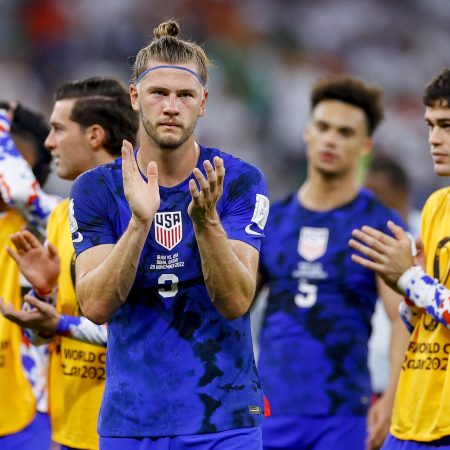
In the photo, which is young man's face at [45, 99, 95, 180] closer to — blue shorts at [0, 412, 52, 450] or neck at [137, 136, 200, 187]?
blue shorts at [0, 412, 52, 450]

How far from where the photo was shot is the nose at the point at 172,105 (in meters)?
4.13

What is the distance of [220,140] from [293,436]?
8589 millimetres

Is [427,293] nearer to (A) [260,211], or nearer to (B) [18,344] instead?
(A) [260,211]

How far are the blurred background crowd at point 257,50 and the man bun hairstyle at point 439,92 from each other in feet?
30.4

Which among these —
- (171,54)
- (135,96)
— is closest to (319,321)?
(135,96)

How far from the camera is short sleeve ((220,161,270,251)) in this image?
4184mm

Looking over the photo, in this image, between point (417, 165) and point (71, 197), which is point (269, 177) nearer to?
point (417, 165)

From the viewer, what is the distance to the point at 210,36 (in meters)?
15.1

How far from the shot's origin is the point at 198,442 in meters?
4.07

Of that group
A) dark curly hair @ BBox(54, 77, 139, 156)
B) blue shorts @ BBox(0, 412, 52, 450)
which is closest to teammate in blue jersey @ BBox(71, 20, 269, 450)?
dark curly hair @ BBox(54, 77, 139, 156)

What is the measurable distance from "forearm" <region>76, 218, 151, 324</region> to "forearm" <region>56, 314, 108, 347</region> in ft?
3.62

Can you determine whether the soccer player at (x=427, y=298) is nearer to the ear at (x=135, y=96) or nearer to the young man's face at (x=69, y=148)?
the ear at (x=135, y=96)

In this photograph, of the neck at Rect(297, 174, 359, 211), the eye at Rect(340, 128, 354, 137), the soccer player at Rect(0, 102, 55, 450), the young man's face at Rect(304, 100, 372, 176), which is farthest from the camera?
the eye at Rect(340, 128, 354, 137)

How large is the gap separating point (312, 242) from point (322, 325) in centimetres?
52
